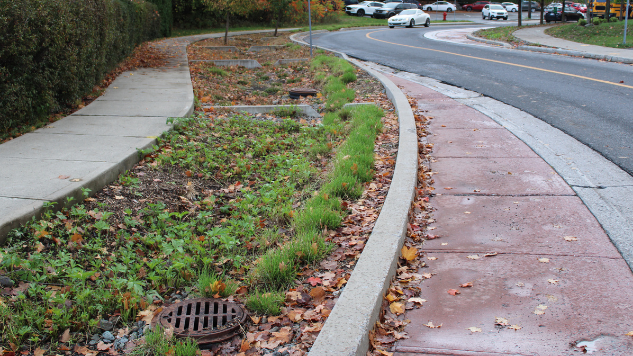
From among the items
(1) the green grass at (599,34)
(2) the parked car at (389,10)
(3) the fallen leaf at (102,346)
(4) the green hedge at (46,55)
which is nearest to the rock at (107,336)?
(3) the fallen leaf at (102,346)

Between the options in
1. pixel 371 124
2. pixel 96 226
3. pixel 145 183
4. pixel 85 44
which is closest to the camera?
pixel 96 226

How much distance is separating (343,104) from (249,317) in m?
5.43

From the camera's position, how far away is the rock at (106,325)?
282 cm

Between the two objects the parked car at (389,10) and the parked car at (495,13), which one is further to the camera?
the parked car at (495,13)

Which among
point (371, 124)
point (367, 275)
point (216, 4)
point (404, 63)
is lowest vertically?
point (367, 275)

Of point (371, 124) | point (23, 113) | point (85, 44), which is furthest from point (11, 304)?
point (85, 44)

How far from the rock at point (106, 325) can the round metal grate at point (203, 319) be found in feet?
0.79

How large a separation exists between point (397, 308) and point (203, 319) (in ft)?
3.75

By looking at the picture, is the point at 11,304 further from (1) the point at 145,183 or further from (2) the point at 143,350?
(1) the point at 145,183

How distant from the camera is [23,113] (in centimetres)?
578

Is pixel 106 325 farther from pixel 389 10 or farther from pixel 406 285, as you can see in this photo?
pixel 389 10

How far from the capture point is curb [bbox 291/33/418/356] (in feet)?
7.72

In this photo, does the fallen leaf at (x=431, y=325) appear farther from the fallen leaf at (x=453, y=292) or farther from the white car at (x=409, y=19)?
the white car at (x=409, y=19)

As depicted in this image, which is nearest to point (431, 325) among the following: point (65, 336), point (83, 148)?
point (65, 336)
